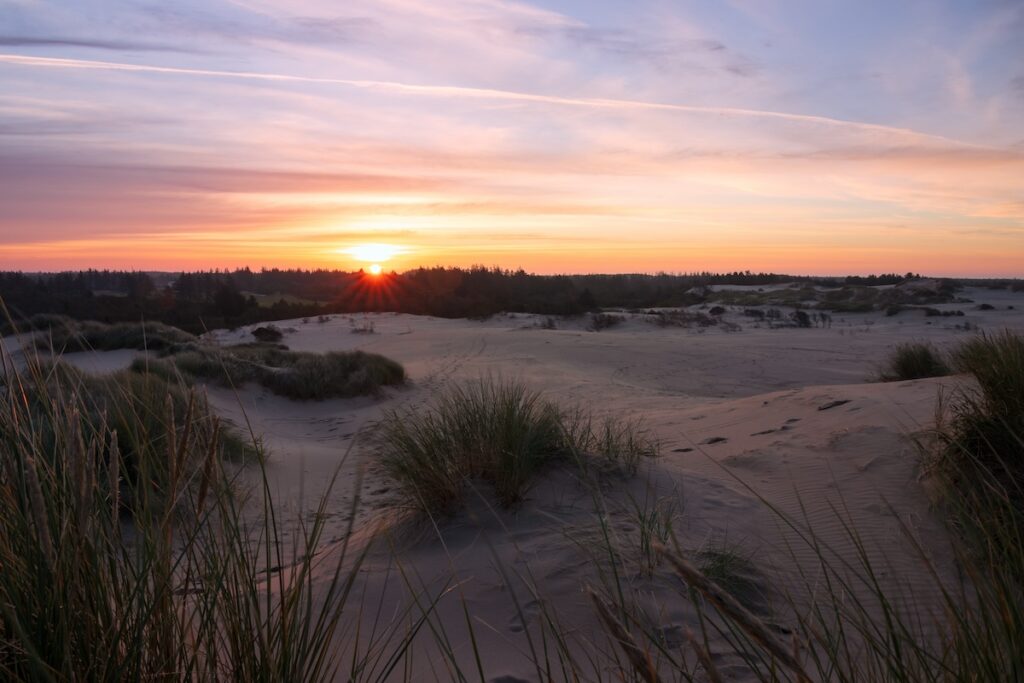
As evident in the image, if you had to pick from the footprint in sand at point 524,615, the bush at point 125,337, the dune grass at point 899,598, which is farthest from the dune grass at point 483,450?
the bush at point 125,337

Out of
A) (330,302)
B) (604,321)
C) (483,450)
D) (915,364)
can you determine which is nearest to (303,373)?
(483,450)

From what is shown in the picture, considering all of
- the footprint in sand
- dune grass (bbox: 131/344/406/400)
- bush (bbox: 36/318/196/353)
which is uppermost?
bush (bbox: 36/318/196/353)

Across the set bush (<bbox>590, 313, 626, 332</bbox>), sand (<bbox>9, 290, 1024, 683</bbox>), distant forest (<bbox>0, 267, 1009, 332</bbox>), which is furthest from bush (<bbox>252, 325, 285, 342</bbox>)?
bush (<bbox>590, 313, 626, 332</bbox>)

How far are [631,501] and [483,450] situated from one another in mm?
1122

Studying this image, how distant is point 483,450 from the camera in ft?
15.9

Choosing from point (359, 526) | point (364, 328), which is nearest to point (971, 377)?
point (359, 526)

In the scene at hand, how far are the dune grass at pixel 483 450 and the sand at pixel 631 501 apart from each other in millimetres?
151

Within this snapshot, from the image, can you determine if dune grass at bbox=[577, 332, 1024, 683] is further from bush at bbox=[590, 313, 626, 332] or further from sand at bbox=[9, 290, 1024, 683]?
bush at bbox=[590, 313, 626, 332]

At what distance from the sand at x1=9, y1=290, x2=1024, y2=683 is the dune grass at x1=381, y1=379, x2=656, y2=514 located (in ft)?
0.49

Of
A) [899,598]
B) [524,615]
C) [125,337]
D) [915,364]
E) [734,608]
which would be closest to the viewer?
[734,608]

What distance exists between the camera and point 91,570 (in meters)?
1.83

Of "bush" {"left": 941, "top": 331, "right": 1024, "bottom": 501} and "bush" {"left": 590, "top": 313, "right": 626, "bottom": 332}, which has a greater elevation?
"bush" {"left": 590, "top": 313, "right": 626, "bottom": 332}

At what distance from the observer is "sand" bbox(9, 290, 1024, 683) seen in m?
3.20

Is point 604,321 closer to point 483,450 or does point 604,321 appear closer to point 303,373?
point 303,373
